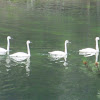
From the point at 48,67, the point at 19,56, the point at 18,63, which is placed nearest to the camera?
the point at 48,67

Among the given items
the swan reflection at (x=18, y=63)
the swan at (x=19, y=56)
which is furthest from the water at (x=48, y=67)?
the swan at (x=19, y=56)

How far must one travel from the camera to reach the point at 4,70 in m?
24.3

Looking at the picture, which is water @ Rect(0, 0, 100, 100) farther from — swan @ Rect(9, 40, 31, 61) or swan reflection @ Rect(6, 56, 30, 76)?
swan @ Rect(9, 40, 31, 61)

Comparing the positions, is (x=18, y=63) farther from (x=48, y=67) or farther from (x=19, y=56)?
(x=48, y=67)

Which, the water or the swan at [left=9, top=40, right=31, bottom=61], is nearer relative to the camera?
the water

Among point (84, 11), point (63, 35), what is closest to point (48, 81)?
point (63, 35)

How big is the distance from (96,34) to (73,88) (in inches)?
769

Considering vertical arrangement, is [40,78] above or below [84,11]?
below

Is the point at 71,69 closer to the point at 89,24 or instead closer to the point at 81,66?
the point at 81,66

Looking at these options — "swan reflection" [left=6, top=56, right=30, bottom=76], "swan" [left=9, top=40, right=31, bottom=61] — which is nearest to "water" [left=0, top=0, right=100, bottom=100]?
"swan reflection" [left=6, top=56, right=30, bottom=76]

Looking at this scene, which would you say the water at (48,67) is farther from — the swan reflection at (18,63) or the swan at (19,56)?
the swan at (19,56)

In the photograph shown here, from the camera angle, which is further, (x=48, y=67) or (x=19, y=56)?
(x=19, y=56)

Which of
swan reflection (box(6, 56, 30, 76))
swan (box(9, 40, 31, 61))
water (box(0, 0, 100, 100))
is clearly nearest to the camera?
water (box(0, 0, 100, 100))

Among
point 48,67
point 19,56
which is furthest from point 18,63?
point 48,67
